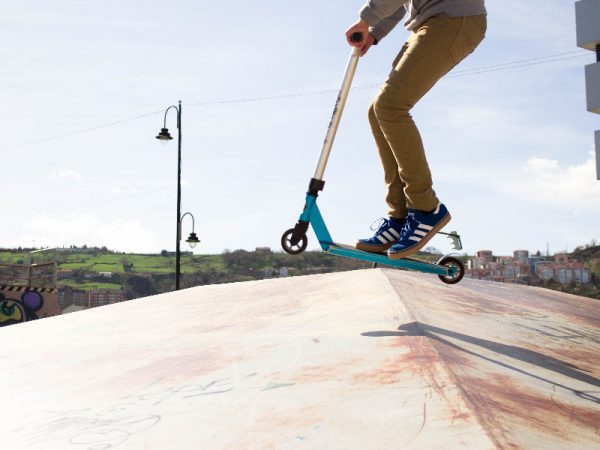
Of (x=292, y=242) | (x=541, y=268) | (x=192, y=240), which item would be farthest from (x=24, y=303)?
(x=541, y=268)

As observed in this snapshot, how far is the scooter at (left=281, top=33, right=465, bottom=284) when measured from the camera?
4.58 meters

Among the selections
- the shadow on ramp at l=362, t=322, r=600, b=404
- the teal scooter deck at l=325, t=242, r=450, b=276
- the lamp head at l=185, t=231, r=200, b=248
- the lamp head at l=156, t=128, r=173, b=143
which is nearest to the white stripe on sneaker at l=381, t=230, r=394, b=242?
the teal scooter deck at l=325, t=242, r=450, b=276

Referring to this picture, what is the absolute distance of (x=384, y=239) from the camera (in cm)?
466

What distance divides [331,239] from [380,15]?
1.52m

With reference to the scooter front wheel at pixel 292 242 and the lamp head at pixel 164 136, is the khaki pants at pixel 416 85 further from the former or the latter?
the lamp head at pixel 164 136

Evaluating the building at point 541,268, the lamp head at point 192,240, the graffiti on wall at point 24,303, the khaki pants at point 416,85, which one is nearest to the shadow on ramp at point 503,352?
the khaki pants at point 416,85

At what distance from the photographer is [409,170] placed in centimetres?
428

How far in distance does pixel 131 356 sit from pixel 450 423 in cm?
213

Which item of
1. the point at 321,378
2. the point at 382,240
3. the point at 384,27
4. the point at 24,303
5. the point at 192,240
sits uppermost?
the point at 384,27

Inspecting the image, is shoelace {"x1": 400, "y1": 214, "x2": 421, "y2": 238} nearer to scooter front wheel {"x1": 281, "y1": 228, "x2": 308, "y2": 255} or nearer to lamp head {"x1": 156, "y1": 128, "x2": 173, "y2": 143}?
scooter front wheel {"x1": 281, "y1": 228, "x2": 308, "y2": 255}

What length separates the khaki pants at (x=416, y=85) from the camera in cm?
405

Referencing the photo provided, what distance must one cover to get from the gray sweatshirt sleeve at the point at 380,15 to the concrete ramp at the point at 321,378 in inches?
66.5

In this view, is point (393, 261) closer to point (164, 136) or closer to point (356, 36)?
point (356, 36)

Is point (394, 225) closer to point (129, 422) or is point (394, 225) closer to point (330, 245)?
point (330, 245)
